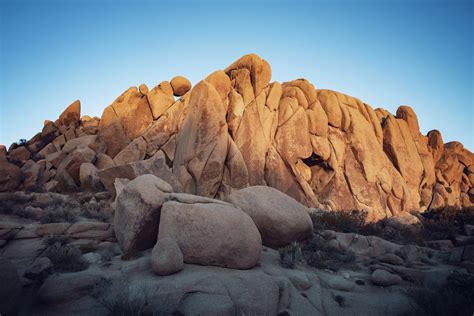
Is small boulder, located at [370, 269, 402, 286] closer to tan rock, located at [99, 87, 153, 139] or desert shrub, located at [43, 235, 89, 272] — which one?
desert shrub, located at [43, 235, 89, 272]

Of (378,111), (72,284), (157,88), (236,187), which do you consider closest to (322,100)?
(378,111)

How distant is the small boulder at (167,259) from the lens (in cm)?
743

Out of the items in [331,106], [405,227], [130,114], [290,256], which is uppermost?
[331,106]

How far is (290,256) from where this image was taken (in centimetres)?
944

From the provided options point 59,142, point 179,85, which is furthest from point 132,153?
point 179,85

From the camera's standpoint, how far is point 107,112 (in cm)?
2948

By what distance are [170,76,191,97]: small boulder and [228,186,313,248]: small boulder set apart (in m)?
22.7

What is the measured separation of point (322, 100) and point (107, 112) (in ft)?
76.9

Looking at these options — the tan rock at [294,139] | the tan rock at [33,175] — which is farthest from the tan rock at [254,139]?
the tan rock at [33,175]

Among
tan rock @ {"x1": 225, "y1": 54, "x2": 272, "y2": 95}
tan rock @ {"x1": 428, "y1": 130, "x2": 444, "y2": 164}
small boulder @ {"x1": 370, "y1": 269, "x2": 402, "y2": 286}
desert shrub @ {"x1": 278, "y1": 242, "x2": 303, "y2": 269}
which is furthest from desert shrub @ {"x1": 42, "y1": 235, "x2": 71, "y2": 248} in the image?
tan rock @ {"x1": 428, "y1": 130, "x2": 444, "y2": 164}

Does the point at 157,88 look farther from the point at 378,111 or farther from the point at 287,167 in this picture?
the point at 378,111

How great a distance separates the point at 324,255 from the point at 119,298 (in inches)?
296

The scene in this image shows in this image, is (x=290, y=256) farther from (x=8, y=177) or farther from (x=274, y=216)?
(x=8, y=177)

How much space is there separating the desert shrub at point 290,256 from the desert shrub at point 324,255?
19.1 inches
